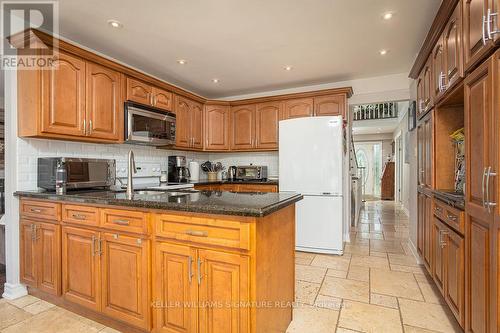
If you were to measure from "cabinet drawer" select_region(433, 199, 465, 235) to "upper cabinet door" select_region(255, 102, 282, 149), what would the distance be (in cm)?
245

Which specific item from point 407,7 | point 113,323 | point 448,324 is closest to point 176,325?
point 113,323

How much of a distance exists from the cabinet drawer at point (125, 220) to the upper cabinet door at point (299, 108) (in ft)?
9.85

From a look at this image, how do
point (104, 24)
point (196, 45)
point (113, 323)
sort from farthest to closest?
point (196, 45)
point (104, 24)
point (113, 323)

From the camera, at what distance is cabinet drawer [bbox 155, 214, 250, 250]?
1.36 m

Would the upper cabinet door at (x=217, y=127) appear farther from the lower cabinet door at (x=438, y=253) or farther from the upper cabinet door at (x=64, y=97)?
the lower cabinet door at (x=438, y=253)

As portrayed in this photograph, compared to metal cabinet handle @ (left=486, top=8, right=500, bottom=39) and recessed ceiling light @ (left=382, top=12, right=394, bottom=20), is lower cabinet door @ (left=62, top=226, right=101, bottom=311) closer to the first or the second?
metal cabinet handle @ (left=486, top=8, right=500, bottom=39)

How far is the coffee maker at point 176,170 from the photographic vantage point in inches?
162

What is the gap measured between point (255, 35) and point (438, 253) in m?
2.61

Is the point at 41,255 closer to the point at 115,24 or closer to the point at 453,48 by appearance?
the point at 115,24

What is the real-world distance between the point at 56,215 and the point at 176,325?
4.41 ft

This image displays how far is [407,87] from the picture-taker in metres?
3.74

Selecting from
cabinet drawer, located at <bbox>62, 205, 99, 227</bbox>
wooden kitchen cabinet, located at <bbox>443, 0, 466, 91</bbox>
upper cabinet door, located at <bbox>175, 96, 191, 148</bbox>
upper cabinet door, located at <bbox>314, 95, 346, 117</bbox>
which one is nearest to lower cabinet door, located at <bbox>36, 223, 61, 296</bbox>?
cabinet drawer, located at <bbox>62, 205, 99, 227</bbox>

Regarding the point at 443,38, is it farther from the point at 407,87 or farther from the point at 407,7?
the point at 407,87

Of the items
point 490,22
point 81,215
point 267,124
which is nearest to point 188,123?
point 267,124
